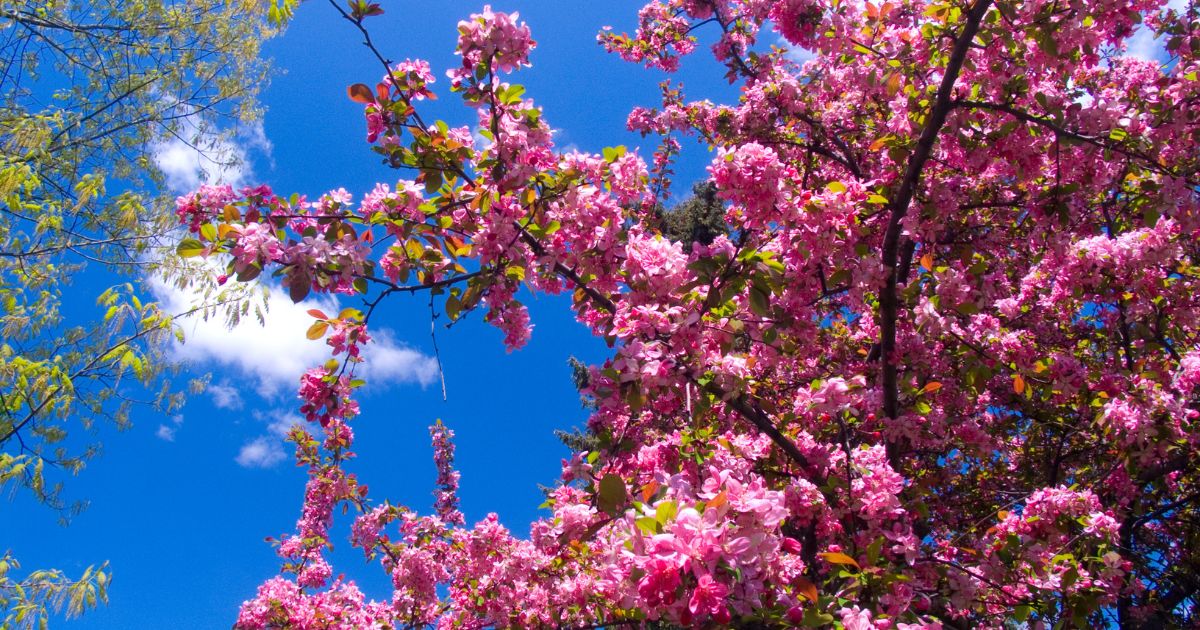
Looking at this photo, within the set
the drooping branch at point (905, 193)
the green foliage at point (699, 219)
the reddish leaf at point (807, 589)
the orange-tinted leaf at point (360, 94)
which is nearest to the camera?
the reddish leaf at point (807, 589)

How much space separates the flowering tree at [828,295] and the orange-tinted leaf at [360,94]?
0.04ft

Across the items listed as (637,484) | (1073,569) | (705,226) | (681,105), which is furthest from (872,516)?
(705,226)

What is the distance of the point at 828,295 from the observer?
3840 mm

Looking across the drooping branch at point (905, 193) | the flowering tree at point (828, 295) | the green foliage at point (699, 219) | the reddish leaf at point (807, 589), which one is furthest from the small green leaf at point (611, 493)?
the green foliage at point (699, 219)

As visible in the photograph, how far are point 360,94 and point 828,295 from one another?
2.64 m

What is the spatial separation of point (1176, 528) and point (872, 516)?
14.0ft

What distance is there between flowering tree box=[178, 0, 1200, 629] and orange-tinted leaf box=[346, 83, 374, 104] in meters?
0.01

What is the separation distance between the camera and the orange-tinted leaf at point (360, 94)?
2.82 metres

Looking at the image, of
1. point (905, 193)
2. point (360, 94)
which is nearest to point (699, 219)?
point (905, 193)

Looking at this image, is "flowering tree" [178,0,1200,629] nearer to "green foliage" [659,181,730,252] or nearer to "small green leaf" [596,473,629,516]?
"small green leaf" [596,473,629,516]

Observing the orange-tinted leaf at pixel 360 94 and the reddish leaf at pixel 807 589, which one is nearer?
the reddish leaf at pixel 807 589

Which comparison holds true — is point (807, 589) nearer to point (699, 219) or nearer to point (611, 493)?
point (611, 493)

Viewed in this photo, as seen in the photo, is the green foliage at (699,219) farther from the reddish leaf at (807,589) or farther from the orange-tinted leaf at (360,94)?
the reddish leaf at (807,589)

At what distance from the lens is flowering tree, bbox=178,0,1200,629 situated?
2518 mm
